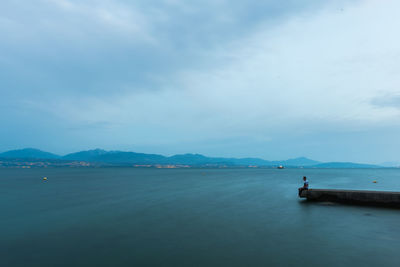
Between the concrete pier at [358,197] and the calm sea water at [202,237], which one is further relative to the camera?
the concrete pier at [358,197]

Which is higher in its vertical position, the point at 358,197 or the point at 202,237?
the point at 358,197

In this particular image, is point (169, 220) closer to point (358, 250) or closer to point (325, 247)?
point (325, 247)

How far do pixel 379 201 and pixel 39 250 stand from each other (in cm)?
3633

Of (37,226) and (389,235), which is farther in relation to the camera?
(37,226)

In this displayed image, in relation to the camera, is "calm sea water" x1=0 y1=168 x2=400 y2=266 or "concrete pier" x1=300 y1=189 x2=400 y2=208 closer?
"calm sea water" x1=0 y1=168 x2=400 y2=266

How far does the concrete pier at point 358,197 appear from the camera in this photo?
2988 cm

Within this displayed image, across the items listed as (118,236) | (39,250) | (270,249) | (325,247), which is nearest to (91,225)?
(118,236)

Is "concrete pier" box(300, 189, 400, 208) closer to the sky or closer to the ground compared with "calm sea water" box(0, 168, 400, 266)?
closer to the sky

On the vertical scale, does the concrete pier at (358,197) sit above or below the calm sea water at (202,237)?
above

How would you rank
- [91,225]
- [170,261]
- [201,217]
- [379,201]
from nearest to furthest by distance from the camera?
[170,261], [91,225], [201,217], [379,201]

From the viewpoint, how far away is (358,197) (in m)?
32.2

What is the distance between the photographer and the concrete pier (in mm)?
29883

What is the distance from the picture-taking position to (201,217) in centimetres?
2691

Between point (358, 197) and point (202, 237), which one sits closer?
point (202, 237)
